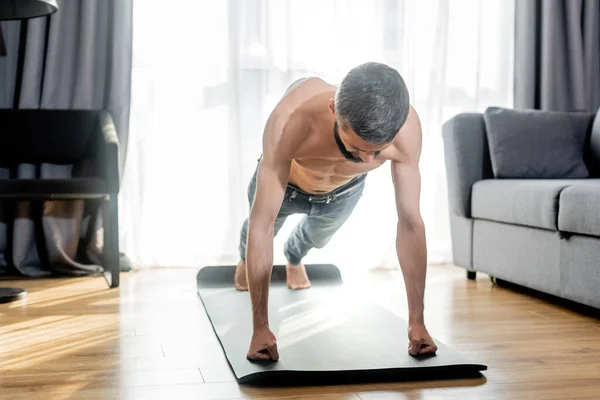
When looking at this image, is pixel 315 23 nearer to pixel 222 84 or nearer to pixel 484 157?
pixel 222 84

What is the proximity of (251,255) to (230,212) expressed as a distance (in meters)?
1.89

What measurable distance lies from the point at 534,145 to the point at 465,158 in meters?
0.30

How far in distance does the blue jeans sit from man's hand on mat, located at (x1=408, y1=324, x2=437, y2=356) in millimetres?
609

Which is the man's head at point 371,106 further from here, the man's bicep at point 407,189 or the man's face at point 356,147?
the man's bicep at point 407,189

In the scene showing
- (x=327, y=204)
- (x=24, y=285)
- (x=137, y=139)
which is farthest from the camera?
(x=137, y=139)

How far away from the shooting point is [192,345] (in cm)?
194

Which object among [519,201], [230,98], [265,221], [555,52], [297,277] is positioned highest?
[555,52]

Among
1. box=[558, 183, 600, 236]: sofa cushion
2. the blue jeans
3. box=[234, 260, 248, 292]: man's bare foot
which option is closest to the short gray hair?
the blue jeans

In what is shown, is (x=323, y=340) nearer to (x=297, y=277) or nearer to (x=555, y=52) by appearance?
(x=297, y=277)

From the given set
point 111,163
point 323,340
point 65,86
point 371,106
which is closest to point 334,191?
point 323,340

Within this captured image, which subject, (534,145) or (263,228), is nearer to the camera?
(263,228)

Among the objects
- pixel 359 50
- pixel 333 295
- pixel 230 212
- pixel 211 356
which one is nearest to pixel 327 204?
pixel 333 295

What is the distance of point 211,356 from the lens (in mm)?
1819

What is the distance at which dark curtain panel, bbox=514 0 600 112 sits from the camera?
12.2ft
